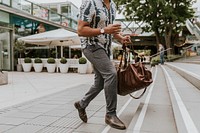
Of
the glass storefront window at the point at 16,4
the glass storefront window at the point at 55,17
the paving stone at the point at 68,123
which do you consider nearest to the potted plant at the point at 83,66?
the glass storefront window at the point at 16,4

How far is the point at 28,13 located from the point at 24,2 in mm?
680

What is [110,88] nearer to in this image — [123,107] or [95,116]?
[95,116]

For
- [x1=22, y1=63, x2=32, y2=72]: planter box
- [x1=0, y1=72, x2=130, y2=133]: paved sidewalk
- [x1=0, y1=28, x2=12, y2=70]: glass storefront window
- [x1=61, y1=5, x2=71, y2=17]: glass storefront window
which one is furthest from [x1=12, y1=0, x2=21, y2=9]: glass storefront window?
[x1=0, y1=72, x2=130, y2=133]: paved sidewalk

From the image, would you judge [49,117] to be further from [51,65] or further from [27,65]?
[27,65]

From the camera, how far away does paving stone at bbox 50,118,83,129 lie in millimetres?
3194

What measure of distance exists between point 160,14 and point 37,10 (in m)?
9.67

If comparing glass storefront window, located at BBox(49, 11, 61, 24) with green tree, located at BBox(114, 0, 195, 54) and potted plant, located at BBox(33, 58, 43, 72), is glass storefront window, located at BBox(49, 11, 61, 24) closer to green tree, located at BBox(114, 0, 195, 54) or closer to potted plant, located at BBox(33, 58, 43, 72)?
green tree, located at BBox(114, 0, 195, 54)

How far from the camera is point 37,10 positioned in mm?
17078

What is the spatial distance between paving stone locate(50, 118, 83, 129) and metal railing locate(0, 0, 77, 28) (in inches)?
474

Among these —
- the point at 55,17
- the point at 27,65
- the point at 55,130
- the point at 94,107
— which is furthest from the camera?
the point at 55,17

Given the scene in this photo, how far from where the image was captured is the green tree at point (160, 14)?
20219 millimetres

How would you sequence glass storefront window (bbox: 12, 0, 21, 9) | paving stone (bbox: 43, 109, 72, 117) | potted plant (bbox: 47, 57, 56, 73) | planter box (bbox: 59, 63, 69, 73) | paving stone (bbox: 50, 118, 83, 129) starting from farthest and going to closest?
1. glass storefront window (bbox: 12, 0, 21, 9)
2. potted plant (bbox: 47, 57, 56, 73)
3. planter box (bbox: 59, 63, 69, 73)
4. paving stone (bbox: 43, 109, 72, 117)
5. paving stone (bbox: 50, 118, 83, 129)

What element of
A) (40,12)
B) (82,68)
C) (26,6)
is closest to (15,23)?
(26,6)

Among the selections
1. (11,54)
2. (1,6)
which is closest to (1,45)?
(11,54)
